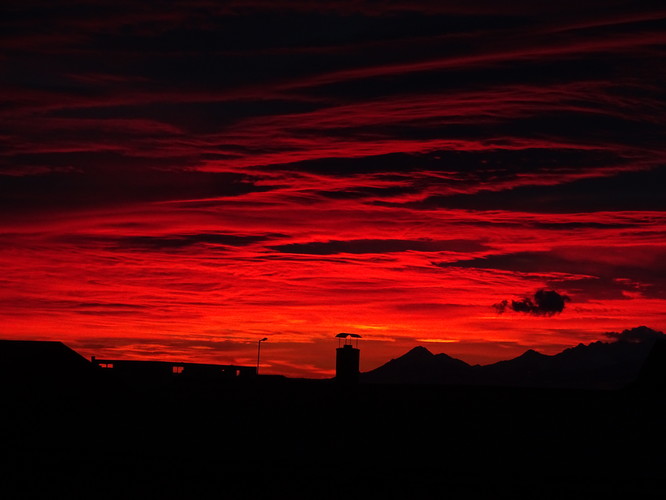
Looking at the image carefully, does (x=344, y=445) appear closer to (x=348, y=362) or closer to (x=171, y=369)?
(x=348, y=362)

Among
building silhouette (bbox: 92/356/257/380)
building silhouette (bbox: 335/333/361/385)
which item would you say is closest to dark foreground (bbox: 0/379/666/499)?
building silhouette (bbox: 335/333/361/385)

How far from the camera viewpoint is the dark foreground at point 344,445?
26.7 metres

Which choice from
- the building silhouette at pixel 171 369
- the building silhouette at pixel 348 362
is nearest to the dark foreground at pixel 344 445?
the building silhouette at pixel 348 362

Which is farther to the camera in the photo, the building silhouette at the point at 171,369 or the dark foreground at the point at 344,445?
the building silhouette at the point at 171,369

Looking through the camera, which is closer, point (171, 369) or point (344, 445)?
point (344, 445)

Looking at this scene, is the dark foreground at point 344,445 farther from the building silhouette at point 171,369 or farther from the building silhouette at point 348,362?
the building silhouette at point 171,369

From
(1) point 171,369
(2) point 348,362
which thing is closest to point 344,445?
(2) point 348,362

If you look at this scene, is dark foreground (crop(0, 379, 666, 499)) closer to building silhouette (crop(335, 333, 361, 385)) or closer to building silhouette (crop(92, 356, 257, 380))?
building silhouette (crop(335, 333, 361, 385))

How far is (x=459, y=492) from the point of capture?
86.6ft

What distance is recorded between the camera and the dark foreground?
26.7 metres

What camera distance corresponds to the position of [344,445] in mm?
28672

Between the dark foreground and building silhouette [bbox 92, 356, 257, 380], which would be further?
building silhouette [bbox 92, 356, 257, 380]

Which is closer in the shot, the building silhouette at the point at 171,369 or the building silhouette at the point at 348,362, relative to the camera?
the building silhouette at the point at 348,362

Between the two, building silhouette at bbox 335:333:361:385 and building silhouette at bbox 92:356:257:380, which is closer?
building silhouette at bbox 335:333:361:385
